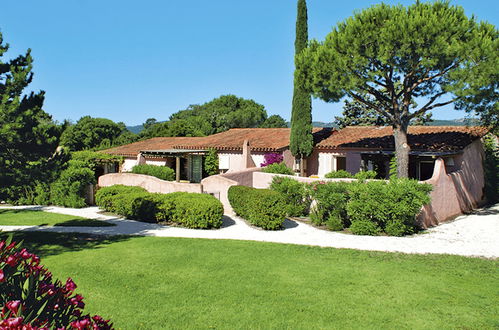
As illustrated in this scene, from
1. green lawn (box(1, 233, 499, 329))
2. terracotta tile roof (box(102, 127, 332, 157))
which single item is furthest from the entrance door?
green lawn (box(1, 233, 499, 329))

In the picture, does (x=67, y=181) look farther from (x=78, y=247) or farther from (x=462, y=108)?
(x=462, y=108)

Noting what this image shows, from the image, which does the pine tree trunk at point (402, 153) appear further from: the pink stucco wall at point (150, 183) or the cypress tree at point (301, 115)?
the pink stucco wall at point (150, 183)

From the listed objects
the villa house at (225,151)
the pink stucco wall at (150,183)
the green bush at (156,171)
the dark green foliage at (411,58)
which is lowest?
the pink stucco wall at (150,183)

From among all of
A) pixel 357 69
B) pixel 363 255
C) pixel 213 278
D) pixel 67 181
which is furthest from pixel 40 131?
pixel 357 69

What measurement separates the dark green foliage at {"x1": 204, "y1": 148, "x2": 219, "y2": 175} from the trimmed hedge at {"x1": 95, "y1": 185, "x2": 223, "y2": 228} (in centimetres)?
1059

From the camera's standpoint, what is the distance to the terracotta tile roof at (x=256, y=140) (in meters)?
27.8

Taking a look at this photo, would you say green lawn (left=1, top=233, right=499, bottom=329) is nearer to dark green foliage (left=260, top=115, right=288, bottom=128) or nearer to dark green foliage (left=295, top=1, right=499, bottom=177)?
dark green foliage (left=295, top=1, right=499, bottom=177)

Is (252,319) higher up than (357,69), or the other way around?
(357,69)

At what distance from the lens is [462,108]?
19.8m

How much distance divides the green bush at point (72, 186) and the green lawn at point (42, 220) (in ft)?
6.76

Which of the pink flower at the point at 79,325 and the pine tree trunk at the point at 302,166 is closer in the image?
the pink flower at the point at 79,325

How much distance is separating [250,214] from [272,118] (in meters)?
66.9

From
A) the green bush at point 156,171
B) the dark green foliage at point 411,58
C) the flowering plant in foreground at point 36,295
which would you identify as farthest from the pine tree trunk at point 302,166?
the flowering plant in foreground at point 36,295

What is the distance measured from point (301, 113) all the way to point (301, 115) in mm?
141
